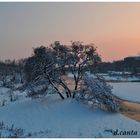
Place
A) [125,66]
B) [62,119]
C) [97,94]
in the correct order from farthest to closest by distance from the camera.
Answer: [125,66]
[97,94]
[62,119]

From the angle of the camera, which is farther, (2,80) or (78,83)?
(2,80)

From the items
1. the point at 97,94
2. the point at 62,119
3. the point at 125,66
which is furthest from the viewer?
the point at 125,66

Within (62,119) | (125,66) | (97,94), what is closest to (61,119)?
(62,119)

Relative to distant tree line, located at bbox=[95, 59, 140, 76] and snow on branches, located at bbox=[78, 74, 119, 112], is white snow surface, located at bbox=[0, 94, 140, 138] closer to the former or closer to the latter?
snow on branches, located at bbox=[78, 74, 119, 112]

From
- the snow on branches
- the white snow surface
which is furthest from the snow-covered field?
the snow on branches

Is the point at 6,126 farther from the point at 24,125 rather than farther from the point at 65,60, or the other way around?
the point at 65,60

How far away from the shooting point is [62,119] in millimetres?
20781

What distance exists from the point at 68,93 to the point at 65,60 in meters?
2.34

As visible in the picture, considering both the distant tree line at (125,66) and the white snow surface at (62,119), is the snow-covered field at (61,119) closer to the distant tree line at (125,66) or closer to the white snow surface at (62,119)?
the white snow surface at (62,119)

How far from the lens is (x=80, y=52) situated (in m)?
26.5

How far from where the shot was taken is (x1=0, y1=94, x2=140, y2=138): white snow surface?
18.4 metres

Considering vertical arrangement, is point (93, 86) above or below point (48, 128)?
above

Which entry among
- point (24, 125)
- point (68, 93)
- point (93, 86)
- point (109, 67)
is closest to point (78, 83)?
point (68, 93)

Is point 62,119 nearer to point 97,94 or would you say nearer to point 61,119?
point 61,119
